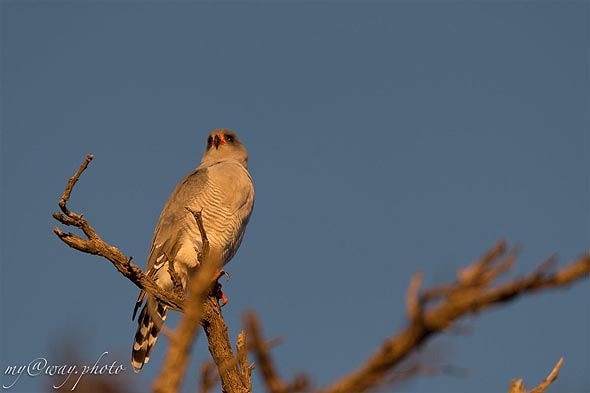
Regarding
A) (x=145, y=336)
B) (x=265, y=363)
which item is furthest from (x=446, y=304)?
(x=145, y=336)

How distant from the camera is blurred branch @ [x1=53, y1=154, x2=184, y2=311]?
15.0ft

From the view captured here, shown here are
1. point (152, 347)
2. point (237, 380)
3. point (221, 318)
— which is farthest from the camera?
point (152, 347)

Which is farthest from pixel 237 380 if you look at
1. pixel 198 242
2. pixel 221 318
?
pixel 198 242

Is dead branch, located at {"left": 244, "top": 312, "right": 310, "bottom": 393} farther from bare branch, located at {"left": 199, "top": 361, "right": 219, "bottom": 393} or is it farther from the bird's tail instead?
the bird's tail

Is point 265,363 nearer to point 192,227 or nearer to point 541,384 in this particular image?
point 541,384

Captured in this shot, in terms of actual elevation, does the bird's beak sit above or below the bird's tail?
above

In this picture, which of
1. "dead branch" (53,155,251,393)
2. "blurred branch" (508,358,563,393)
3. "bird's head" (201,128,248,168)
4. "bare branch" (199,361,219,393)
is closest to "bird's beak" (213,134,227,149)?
"bird's head" (201,128,248,168)

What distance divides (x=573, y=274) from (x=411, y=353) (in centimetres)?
28

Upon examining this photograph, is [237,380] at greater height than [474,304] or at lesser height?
greater

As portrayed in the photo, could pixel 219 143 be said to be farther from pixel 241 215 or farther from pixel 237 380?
pixel 237 380

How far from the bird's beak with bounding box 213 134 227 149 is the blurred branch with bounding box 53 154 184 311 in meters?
3.82

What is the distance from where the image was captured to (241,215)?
276 inches

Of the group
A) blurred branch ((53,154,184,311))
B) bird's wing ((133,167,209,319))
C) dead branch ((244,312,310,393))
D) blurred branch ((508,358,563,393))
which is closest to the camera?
dead branch ((244,312,310,393))

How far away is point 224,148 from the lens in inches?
334
